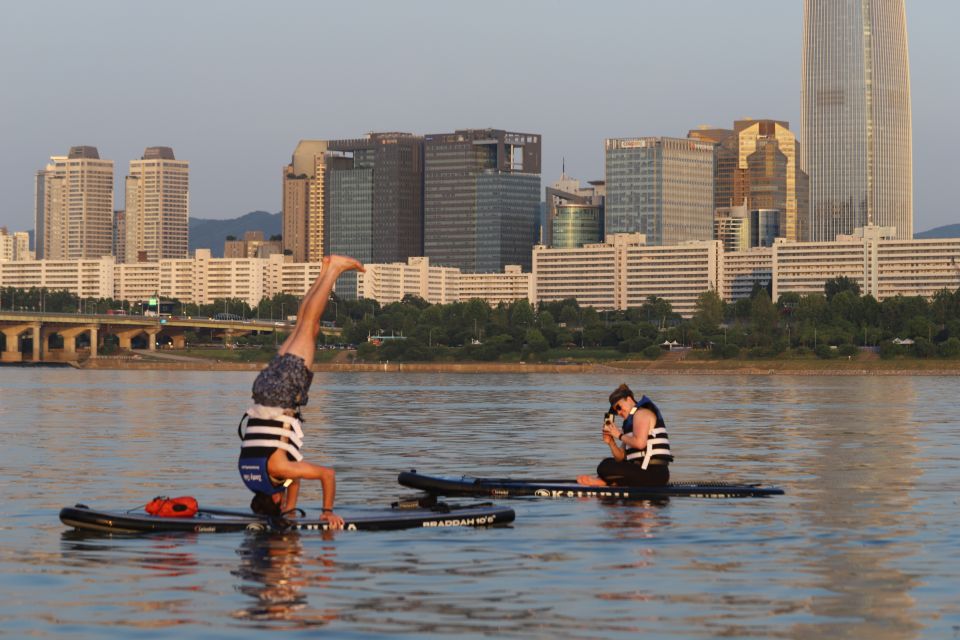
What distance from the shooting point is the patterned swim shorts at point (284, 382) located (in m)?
24.8

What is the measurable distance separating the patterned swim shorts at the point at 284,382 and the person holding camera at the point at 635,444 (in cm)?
840

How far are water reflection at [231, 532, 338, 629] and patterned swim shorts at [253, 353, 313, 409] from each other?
2.09 meters

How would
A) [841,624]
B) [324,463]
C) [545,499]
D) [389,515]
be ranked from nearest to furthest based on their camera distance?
[841,624] → [389,515] → [545,499] → [324,463]

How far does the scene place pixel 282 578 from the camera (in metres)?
22.2

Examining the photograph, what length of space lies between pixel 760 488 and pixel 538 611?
1446cm

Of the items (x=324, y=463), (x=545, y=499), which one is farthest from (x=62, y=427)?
(x=545, y=499)

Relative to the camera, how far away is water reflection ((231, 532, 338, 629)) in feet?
64.5

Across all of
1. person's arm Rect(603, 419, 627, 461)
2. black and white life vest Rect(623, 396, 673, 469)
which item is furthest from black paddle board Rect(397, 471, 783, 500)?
person's arm Rect(603, 419, 627, 461)

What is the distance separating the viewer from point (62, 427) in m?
67.4

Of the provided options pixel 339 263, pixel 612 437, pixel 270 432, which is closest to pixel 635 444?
pixel 612 437

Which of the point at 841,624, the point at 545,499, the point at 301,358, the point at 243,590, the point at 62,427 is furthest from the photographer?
the point at 62,427

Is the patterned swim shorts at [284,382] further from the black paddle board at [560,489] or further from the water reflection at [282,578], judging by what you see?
the black paddle board at [560,489]

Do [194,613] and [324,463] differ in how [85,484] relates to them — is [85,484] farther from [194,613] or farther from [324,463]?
[194,613]

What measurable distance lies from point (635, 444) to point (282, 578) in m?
11.2
